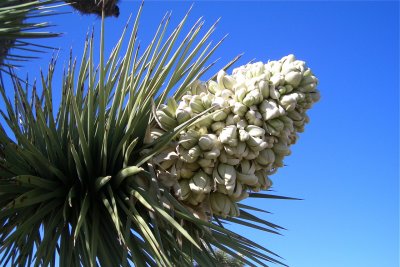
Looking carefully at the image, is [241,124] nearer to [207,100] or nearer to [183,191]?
[207,100]

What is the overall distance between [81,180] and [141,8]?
967 mm

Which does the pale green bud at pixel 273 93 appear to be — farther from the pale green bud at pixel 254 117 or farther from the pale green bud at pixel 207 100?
the pale green bud at pixel 207 100

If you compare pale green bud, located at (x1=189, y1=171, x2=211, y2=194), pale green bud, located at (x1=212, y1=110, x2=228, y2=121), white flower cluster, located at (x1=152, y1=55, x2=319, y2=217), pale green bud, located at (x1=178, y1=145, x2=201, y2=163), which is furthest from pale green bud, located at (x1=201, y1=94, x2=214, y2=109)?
pale green bud, located at (x1=189, y1=171, x2=211, y2=194)

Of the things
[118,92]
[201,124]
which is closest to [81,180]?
[118,92]

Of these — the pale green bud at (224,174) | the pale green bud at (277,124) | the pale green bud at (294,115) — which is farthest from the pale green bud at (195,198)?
the pale green bud at (294,115)

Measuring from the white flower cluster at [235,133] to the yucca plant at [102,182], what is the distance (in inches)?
1.8

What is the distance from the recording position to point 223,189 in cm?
279

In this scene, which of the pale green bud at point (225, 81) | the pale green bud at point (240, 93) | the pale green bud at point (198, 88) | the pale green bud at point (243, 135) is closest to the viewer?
the pale green bud at point (243, 135)

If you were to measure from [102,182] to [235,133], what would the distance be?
2.25ft

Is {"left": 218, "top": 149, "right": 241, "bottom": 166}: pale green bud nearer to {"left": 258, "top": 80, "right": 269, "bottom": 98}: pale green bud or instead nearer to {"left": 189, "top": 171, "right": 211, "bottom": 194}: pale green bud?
{"left": 189, "top": 171, "right": 211, "bottom": 194}: pale green bud

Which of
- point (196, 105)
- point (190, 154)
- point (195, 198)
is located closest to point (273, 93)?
point (196, 105)

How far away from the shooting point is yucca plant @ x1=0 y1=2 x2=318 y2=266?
9.05ft

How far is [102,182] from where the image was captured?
2867 mm

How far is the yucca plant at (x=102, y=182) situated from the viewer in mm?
2758
